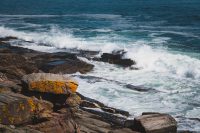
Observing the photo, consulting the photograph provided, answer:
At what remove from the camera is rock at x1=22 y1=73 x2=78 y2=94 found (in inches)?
404

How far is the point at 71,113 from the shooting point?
10328 millimetres

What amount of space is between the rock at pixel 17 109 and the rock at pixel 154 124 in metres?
2.67

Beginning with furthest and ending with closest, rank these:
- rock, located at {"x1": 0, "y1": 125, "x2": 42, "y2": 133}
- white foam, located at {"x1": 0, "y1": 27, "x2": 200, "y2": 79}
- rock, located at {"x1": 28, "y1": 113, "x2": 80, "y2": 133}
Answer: white foam, located at {"x1": 0, "y1": 27, "x2": 200, "y2": 79}, rock, located at {"x1": 28, "y1": 113, "x2": 80, "y2": 133}, rock, located at {"x1": 0, "y1": 125, "x2": 42, "y2": 133}

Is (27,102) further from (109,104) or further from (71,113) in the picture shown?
(109,104)

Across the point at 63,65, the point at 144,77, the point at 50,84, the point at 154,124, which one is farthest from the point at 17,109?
the point at 144,77

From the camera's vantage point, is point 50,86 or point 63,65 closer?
point 50,86

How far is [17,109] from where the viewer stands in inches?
334

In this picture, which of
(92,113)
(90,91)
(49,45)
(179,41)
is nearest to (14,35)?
(49,45)

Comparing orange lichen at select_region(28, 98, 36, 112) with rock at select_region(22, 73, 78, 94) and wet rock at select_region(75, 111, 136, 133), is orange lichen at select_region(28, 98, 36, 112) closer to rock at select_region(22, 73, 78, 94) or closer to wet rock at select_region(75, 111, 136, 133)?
rock at select_region(22, 73, 78, 94)

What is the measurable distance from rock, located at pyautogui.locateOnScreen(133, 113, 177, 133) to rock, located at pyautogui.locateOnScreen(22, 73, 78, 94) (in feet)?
6.37

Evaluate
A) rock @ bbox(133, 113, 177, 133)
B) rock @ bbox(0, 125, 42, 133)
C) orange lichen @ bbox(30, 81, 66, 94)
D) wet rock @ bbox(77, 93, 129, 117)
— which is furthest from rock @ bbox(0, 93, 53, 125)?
wet rock @ bbox(77, 93, 129, 117)

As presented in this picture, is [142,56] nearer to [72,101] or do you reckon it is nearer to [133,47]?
[133,47]

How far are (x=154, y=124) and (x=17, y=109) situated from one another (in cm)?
382

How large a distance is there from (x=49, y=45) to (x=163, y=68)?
35.1 feet
